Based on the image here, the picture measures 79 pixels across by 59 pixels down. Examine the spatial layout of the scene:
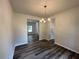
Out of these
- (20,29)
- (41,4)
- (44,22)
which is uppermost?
(41,4)

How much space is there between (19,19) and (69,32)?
12.4 ft

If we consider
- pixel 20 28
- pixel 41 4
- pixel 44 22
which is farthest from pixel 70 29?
pixel 20 28

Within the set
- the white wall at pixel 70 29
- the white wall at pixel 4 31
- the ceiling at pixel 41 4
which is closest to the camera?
the white wall at pixel 4 31

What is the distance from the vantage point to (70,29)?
159 inches

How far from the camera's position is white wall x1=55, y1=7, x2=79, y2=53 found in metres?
3.63

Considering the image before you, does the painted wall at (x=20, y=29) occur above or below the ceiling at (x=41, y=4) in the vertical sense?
below

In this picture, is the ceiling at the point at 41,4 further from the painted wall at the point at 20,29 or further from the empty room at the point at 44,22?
the painted wall at the point at 20,29

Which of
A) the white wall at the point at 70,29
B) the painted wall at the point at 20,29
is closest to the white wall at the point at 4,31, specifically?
the painted wall at the point at 20,29

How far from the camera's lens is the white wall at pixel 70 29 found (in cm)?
363

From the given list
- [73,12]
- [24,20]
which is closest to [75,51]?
[73,12]

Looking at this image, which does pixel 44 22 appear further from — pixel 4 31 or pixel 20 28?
pixel 4 31

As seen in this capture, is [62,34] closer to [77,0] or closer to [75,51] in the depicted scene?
[75,51]

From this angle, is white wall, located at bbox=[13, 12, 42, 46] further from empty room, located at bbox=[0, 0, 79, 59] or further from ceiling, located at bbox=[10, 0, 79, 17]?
ceiling, located at bbox=[10, 0, 79, 17]

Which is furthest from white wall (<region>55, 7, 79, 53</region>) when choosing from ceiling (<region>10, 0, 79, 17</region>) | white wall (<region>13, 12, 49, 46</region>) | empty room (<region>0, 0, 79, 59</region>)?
white wall (<region>13, 12, 49, 46</region>)
